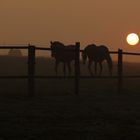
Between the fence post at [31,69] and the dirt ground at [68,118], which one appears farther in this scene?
the fence post at [31,69]

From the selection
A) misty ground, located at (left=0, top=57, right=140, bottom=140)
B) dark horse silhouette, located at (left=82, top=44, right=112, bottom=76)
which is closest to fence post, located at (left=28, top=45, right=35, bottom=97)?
misty ground, located at (left=0, top=57, right=140, bottom=140)

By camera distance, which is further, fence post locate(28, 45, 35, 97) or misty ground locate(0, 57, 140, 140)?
fence post locate(28, 45, 35, 97)

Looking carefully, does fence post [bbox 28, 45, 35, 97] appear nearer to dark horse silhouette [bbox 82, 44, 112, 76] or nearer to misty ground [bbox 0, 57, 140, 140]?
misty ground [bbox 0, 57, 140, 140]

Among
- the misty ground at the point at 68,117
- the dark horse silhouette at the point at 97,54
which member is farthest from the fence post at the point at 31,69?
the dark horse silhouette at the point at 97,54

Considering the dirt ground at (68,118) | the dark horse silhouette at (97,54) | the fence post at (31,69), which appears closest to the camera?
the dirt ground at (68,118)

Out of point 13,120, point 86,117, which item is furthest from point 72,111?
point 13,120

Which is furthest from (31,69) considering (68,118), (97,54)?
(97,54)

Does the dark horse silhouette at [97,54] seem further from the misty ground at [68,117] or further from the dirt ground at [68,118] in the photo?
the dirt ground at [68,118]

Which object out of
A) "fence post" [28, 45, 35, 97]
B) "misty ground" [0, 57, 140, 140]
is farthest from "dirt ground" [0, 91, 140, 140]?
"fence post" [28, 45, 35, 97]

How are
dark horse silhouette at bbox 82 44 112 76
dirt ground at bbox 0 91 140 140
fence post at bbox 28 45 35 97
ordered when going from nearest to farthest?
dirt ground at bbox 0 91 140 140
fence post at bbox 28 45 35 97
dark horse silhouette at bbox 82 44 112 76

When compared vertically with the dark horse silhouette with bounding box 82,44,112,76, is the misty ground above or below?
below

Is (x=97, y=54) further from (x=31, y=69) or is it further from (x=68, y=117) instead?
(x=68, y=117)

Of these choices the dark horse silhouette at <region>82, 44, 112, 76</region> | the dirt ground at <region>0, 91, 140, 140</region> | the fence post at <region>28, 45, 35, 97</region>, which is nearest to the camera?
the dirt ground at <region>0, 91, 140, 140</region>

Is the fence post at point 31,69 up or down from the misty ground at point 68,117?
up
